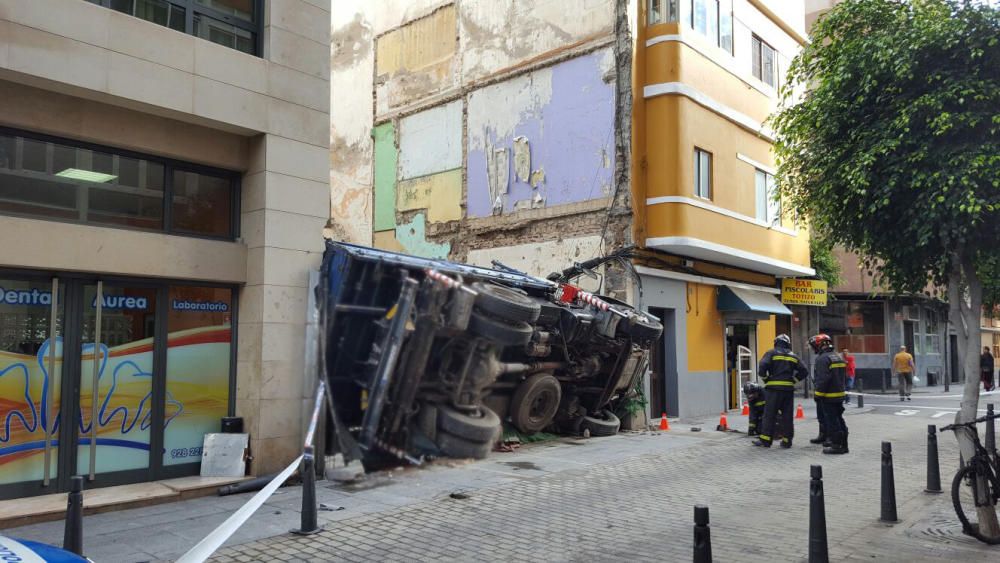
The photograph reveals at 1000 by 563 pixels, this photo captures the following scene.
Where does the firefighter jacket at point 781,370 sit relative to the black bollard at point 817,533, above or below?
above

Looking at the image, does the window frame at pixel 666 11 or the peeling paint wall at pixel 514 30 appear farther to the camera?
the window frame at pixel 666 11

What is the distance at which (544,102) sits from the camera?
4430 mm

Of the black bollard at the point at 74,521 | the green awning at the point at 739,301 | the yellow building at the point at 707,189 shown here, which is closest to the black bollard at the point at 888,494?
the yellow building at the point at 707,189

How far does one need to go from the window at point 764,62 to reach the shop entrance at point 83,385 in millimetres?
14671

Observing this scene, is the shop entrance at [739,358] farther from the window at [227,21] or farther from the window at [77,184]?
the window at [227,21]

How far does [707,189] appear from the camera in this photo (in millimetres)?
15539

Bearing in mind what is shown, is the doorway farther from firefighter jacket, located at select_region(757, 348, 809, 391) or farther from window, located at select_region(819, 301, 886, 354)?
window, located at select_region(819, 301, 886, 354)

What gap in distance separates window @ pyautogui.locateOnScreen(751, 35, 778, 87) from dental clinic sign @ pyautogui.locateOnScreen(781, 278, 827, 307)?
7312 millimetres

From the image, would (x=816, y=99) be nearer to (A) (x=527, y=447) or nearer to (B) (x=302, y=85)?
(B) (x=302, y=85)

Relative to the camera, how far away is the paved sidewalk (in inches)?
328

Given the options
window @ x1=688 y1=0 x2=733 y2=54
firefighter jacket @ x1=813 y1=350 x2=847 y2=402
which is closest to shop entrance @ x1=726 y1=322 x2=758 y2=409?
firefighter jacket @ x1=813 y1=350 x2=847 y2=402

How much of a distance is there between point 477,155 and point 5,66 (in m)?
7.81

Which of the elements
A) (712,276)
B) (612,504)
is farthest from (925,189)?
(612,504)

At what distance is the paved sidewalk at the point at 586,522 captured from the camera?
8.32 m
